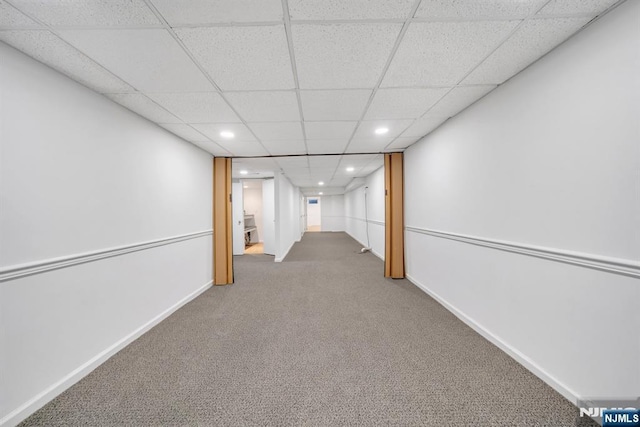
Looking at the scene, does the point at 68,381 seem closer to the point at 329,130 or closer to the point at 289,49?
the point at 289,49

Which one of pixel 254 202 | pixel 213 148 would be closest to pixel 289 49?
pixel 213 148

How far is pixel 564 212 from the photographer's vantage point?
1.47 m

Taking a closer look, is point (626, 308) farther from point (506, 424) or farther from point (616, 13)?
point (616, 13)

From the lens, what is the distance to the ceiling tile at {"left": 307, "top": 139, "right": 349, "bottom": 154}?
3350 millimetres

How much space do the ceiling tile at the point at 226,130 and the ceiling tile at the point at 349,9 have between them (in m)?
1.67

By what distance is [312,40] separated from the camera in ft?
4.48

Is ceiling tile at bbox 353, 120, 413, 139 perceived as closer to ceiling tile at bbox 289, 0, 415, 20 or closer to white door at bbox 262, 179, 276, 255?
ceiling tile at bbox 289, 0, 415, 20

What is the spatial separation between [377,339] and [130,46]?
118 inches

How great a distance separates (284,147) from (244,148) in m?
0.63

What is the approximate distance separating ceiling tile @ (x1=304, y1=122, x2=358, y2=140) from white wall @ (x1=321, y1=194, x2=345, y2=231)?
9.85m

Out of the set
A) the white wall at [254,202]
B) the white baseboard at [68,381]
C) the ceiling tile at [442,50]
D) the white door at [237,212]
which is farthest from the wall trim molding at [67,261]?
the white wall at [254,202]

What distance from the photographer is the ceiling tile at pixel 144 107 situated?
1.97m

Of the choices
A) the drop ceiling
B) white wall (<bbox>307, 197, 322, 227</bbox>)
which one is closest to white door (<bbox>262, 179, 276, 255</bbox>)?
the drop ceiling

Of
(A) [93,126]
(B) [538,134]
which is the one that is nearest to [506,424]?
(B) [538,134]
